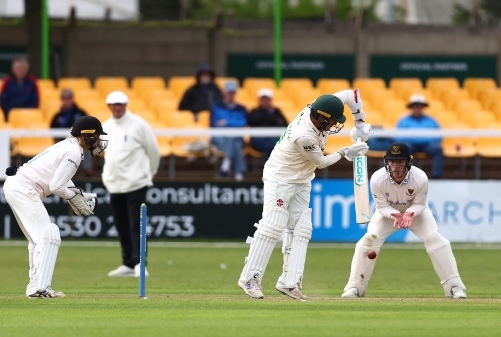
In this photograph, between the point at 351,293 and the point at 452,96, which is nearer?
the point at 351,293

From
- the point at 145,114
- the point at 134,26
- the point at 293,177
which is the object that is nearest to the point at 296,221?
the point at 293,177

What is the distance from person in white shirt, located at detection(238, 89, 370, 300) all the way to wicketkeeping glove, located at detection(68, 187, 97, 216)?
65.3 inches

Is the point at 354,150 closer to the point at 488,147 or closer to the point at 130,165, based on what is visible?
the point at 130,165

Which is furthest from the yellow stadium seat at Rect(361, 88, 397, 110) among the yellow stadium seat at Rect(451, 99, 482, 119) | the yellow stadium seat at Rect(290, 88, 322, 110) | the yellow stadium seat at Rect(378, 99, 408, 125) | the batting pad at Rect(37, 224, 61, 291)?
the batting pad at Rect(37, 224, 61, 291)

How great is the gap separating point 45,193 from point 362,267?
3.47 m

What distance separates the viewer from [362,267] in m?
13.8

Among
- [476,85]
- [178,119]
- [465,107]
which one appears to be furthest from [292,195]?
[476,85]

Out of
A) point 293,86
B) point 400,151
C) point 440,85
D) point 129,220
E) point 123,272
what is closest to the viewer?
point 400,151

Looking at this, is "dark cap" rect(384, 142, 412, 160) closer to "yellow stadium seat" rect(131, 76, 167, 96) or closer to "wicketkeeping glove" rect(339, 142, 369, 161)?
"wicketkeeping glove" rect(339, 142, 369, 161)

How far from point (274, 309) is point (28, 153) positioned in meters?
9.62

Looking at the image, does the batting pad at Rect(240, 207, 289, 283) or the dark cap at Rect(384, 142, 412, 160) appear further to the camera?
the dark cap at Rect(384, 142, 412, 160)

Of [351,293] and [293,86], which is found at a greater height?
[293,86]

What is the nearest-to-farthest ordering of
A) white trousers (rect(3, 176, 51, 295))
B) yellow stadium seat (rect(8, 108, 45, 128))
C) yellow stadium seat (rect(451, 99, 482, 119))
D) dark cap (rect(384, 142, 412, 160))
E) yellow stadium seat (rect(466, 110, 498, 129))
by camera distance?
white trousers (rect(3, 176, 51, 295)) < dark cap (rect(384, 142, 412, 160)) < yellow stadium seat (rect(8, 108, 45, 128)) < yellow stadium seat (rect(466, 110, 498, 129)) < yellow stadium seat (rect(451, 99, 482, 119))

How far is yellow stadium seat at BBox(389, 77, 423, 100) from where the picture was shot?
25.3 meters
